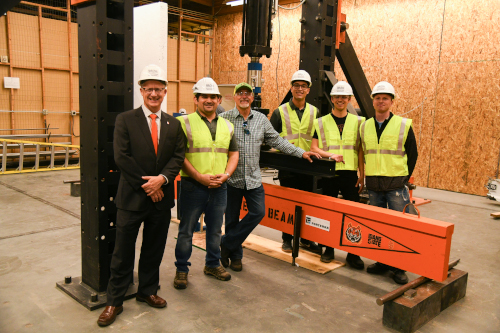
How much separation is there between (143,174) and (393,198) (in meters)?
2.58

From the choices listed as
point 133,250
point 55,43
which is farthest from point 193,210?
point 55,43

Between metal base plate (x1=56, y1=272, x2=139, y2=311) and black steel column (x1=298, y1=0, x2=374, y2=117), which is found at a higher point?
black steel column (x1=298, y1=0, x2=374, y2=117)

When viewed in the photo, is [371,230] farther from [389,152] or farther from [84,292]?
[84,292]

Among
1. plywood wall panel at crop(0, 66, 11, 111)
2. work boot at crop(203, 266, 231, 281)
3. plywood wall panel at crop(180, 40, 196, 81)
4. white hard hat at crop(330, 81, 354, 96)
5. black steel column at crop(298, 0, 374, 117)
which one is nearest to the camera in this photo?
work boot at crop(203, 266, 231, 281)

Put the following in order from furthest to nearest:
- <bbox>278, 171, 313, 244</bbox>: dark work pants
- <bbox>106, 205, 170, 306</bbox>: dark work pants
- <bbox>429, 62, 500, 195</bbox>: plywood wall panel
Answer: <bbox>429, 62, 500, 195</bbox>: plywood wall panel, <bbox>278, 171, 313, 244</bbox>: dark work pants, <bbox>106, 205, 170, 306</bbox>: dark work pants

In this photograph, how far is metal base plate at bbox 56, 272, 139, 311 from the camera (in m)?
3.31

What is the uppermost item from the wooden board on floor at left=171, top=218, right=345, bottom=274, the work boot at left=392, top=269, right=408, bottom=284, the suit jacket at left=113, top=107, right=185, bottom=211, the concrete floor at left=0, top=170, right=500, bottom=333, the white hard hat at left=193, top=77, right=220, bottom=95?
the white hard hat at left=193, top=77, right=220, bottom=95

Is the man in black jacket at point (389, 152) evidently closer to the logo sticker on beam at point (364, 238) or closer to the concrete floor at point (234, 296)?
the logo sticker on beam at point (364, 238)

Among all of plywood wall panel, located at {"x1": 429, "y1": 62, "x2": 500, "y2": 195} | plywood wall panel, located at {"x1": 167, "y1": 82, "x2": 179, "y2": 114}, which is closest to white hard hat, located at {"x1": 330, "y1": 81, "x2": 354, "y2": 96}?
plywood wall panel, located at {"x1": 429, "y1": 62, "x2": 500, "y2": 195}

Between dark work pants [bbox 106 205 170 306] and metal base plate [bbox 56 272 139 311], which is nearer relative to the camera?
dark work pants [bbox 106 205 170 306]

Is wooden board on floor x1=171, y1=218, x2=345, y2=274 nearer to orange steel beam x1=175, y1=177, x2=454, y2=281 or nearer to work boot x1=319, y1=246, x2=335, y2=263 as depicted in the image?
work boot x1=319, y1=246, x2=335, y2=263

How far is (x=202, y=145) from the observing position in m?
3.69

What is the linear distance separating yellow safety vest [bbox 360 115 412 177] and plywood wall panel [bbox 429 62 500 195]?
19.6 ft

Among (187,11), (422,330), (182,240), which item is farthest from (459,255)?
(187,11)
